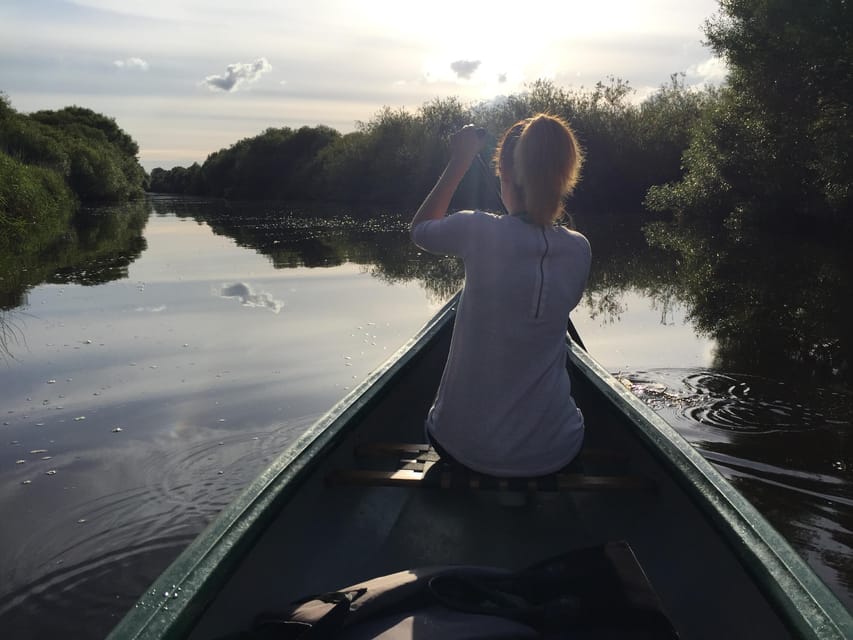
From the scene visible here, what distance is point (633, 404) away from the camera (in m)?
2.99

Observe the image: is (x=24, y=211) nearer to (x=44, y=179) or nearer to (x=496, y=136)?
(x=44, y=179)

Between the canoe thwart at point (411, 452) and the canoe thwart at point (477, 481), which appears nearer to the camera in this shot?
the canoe thwart at point (477, 481)

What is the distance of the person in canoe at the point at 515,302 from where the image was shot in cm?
218

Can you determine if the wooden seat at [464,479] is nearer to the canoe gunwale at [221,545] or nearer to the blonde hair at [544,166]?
the canoe gunwale at [221,545]

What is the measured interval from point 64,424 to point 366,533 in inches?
119

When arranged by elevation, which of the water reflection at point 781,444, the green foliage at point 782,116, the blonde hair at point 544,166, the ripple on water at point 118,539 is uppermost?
the green foliage at point 782,116

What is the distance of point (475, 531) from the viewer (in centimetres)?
272

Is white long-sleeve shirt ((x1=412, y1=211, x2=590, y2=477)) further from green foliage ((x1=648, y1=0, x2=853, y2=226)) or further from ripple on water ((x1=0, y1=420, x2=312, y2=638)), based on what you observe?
green foliage ((x1=648, y1=0, x2=853, y2=226))

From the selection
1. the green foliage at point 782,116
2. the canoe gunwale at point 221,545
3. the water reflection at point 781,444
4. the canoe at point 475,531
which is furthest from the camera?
the green foliage at point 782,116

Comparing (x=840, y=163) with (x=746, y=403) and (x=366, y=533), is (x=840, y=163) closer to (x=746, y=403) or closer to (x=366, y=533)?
(x=746, y=403)

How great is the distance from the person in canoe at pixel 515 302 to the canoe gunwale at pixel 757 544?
37cm

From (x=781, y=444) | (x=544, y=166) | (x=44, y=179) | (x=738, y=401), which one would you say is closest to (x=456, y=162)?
(x=544, y=166)

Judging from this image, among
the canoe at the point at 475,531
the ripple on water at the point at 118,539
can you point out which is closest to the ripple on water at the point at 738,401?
the canoe at the point at 475,531

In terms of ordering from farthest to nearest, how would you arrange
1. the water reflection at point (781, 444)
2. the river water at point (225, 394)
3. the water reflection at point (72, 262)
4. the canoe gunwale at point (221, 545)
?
the water reflection at point (72, 262), the water reflection at point (781, 444), the river water at point (225, 394), the canoe gunwale at point (221, 545)
